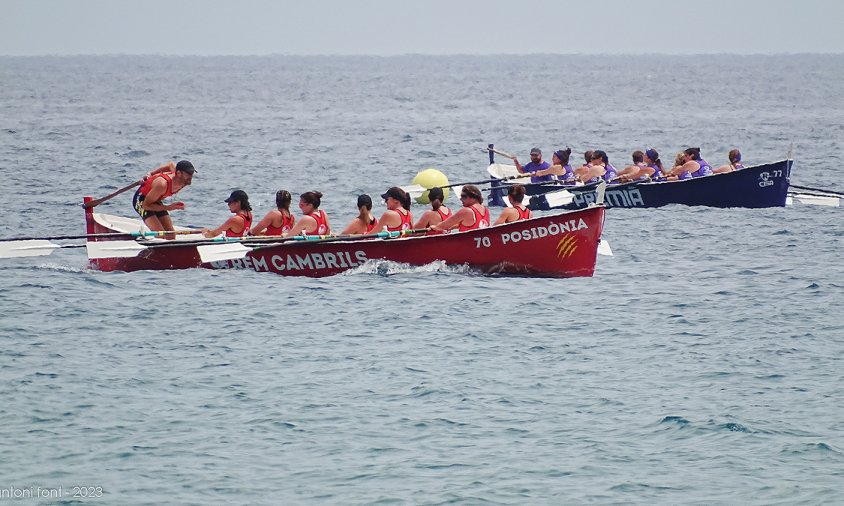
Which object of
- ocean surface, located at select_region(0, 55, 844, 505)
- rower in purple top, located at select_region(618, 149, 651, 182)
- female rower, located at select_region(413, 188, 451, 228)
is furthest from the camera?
rower in purple top, located at select_region(618, 149, 651, 182)

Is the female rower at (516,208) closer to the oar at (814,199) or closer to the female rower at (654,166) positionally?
the female rower at (654,166)

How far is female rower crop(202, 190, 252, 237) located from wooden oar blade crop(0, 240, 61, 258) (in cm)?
262

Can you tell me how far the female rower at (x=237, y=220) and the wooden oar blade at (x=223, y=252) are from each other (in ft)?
2.08

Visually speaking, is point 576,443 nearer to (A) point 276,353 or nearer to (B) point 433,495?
(B) point 433,495

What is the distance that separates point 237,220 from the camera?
22297 mm

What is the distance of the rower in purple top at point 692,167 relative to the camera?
1220 inches

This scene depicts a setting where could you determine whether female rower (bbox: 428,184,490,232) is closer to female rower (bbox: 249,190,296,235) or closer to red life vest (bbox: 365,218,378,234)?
red life vest (bbox: 365,218,378,234)

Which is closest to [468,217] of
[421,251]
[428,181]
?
[421,251]

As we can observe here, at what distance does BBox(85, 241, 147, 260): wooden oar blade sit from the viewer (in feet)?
71.3

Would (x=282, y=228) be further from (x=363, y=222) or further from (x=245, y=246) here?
(x=363, y=222)

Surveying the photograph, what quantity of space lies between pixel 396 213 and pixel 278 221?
6.54ft

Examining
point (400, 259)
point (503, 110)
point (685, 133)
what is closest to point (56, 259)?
point (400, 259)

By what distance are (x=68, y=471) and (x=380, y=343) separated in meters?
5.80

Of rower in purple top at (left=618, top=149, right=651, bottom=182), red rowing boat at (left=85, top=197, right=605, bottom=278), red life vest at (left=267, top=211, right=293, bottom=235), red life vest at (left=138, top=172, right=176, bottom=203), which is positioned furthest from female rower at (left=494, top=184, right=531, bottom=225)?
rower in purple top at (left=618, top=149, right=651, bottom=182)
